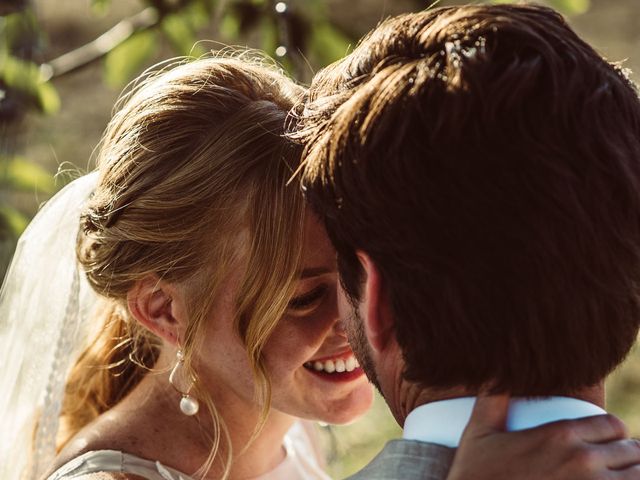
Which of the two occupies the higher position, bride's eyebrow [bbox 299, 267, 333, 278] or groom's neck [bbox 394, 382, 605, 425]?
bride's eyebrow [bbox 299, 267, 333, 278]

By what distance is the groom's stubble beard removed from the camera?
1.96 meters

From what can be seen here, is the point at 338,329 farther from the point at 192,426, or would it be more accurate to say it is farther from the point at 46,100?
the point at 46,100

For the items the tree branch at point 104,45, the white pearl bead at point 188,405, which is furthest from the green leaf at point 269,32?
the white pearl bead at point 188,405

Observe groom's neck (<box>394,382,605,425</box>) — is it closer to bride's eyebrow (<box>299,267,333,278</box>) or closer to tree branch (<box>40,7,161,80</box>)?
bride's eyebrow (<box>299,267,333,278</box>)

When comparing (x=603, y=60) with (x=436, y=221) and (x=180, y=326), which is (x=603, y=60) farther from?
(x=180, y=326)

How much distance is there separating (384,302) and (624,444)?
1.62 feet

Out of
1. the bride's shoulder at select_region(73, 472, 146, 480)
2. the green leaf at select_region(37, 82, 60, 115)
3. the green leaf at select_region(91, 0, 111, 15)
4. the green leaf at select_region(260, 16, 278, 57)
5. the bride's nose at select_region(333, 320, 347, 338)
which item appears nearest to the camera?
the bride's shoulder at select_region(73, 472, 146, 480)

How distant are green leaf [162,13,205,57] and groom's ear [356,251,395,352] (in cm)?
194

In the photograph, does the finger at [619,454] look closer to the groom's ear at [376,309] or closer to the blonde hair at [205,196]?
the groom's ear at [376,309]

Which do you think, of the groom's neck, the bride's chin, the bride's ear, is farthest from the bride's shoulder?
the groom's neck

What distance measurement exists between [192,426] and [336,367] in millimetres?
477

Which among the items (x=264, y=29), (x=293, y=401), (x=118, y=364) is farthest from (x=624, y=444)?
(x=264, y=29)

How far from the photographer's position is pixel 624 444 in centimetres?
174

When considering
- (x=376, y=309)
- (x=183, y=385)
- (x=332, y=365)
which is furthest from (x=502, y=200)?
(x=183, y=385)
